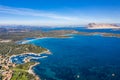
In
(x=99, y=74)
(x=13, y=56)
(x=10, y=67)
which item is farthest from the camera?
(x=13, y=56)

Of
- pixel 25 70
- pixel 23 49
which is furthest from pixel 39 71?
pixel 23 49

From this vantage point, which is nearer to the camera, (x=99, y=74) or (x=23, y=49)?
(x=99, y=74)

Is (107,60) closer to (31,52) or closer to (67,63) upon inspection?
(67,63)

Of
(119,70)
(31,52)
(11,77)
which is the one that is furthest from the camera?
(31,52)

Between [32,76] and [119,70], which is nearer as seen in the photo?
[32,76]

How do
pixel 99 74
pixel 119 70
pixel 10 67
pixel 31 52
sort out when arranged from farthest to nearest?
pixel 31 52 < pixel 10 67 < pixel 119 70 < pixel 99 74

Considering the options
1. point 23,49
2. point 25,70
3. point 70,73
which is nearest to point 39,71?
point 25,70

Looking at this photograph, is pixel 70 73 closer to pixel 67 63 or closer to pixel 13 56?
pixel 67 63

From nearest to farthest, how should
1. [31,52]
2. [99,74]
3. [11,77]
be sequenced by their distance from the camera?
[11,77] → [99,74] → [31,52]
